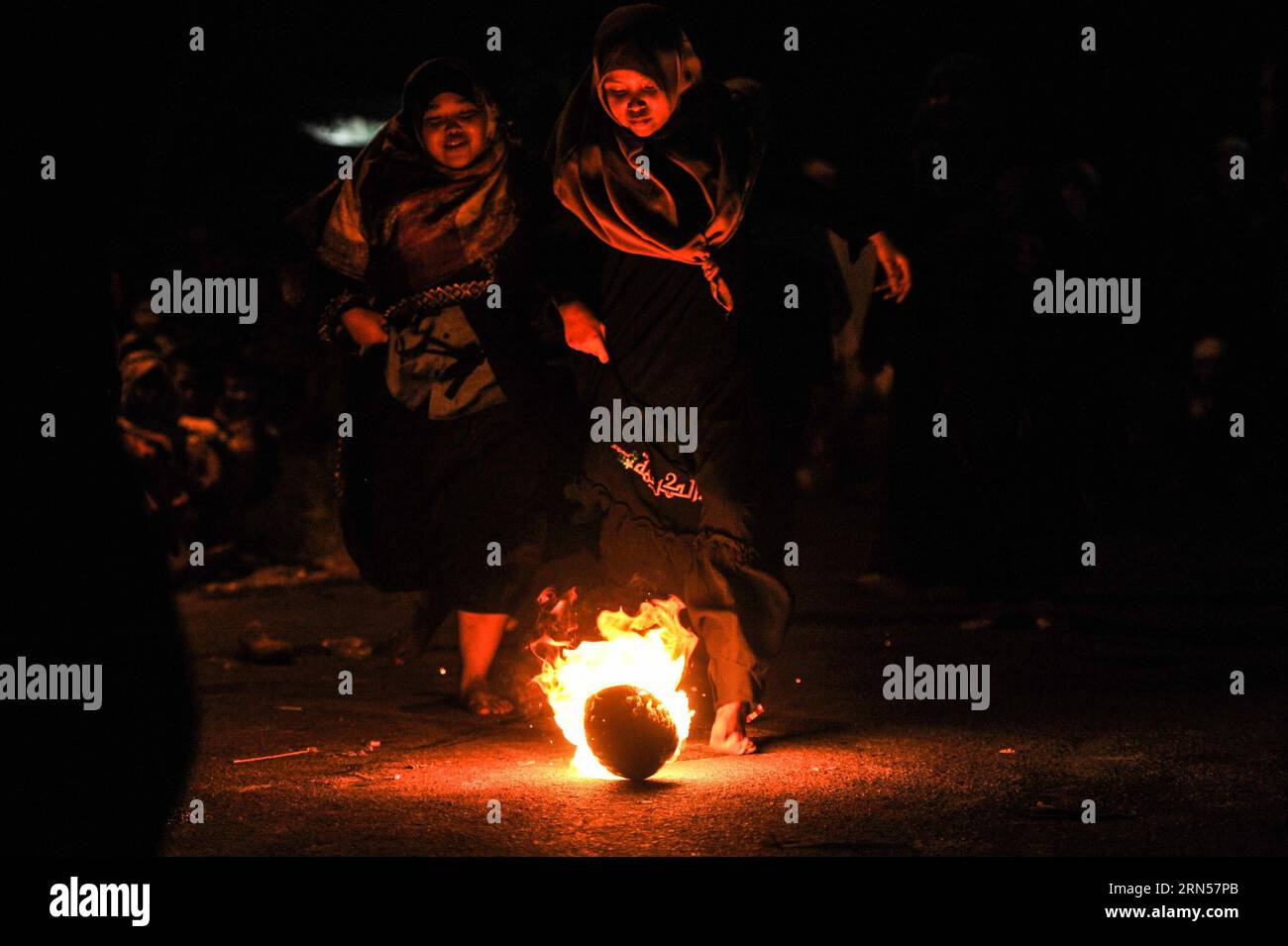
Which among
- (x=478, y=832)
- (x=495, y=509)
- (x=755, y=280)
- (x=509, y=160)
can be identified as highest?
(x=509, y=160)

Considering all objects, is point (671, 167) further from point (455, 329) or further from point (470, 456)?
point (470, 456)

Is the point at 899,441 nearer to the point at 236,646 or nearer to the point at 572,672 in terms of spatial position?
the point at 236,646

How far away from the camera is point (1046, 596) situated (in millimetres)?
9883

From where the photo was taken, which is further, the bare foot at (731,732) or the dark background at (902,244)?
the dark background at (902,244)

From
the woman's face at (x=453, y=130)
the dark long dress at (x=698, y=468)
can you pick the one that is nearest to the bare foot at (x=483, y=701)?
the dark long dress at (x=698, y=468)

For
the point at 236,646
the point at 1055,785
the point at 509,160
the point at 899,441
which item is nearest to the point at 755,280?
the point at 509,160

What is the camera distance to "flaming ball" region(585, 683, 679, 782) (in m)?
5.90

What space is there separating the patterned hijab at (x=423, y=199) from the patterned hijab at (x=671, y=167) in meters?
0.63

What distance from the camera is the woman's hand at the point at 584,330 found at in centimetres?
662

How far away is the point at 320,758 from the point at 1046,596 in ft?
15.0

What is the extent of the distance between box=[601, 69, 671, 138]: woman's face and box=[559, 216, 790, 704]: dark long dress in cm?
45

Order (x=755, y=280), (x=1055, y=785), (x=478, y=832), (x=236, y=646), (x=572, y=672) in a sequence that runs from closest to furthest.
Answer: (x=478, y=832), (x=1055, y=785), (x=572, y=672), (x=755, y=280), (x=236, y=646)

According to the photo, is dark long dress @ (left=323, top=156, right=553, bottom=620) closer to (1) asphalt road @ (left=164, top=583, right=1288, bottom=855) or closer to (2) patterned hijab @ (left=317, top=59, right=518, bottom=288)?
(2) patterned hijab @ (left=317, top=59, right=518, bottom=288)

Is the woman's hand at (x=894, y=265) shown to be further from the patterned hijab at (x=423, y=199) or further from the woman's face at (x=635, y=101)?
the patterned hijab at (x=423, y=199)
